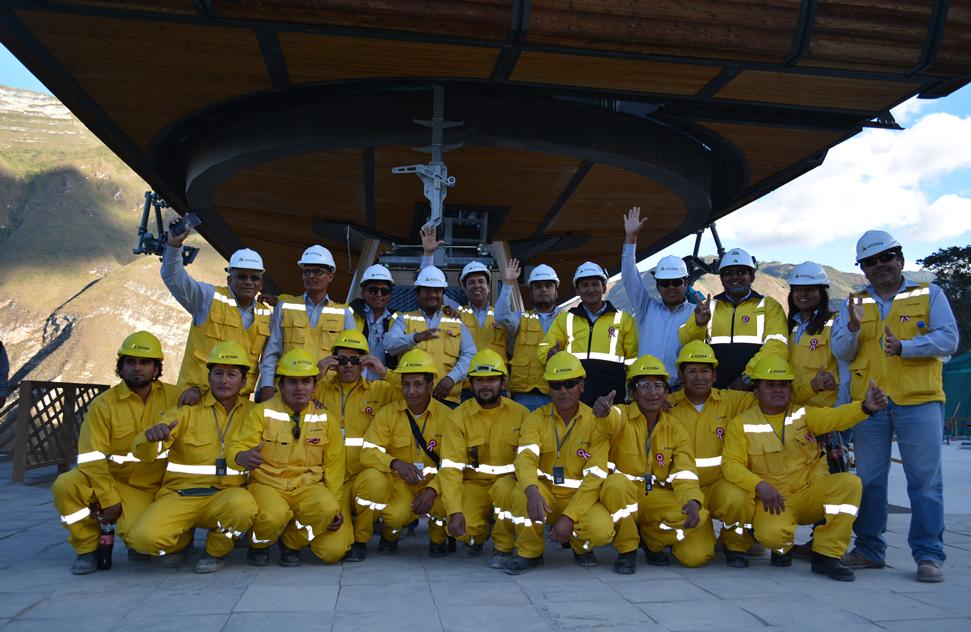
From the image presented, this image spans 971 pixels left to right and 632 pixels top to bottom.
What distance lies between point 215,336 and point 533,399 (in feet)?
10.4

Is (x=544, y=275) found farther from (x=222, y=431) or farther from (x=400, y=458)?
(x=222, y=431)

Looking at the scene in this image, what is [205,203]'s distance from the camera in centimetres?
1480

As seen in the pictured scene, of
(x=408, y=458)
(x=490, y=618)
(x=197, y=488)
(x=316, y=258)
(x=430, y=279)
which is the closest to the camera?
(x=490, y=618)

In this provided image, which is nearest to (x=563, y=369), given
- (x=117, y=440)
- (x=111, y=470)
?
(x=117, y=440)

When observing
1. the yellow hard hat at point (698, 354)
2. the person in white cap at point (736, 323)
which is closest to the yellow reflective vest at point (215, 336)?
the yellow hard hat at point (698, 354)

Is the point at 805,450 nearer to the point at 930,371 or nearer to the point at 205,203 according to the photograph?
the point at 930,371

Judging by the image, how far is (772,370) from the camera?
236 inches

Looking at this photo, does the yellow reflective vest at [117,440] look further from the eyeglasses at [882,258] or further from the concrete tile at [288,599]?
the eyeglasses at [882,258]

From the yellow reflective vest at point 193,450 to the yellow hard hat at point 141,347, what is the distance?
1.73 feet

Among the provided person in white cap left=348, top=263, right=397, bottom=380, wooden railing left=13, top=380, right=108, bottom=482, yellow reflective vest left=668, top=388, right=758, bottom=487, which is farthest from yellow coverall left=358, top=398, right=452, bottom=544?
wooden railing left=13, top=380, right=108, bottom=482

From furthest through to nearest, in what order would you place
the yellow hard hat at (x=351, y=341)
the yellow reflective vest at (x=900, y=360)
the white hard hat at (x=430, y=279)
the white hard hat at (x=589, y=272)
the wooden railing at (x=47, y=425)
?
the wooden railing at (x=47, y=425), the white hard hat at (x=430, y=279), the white hard hat at (x=589, y=272), the yellow hard hat at (x=351, y=341), the yellow reflective vest at (x=900, y=360)

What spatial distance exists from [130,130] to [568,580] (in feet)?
32.9

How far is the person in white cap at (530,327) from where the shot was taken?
7645 mm

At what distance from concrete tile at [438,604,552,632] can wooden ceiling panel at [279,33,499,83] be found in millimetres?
6164
